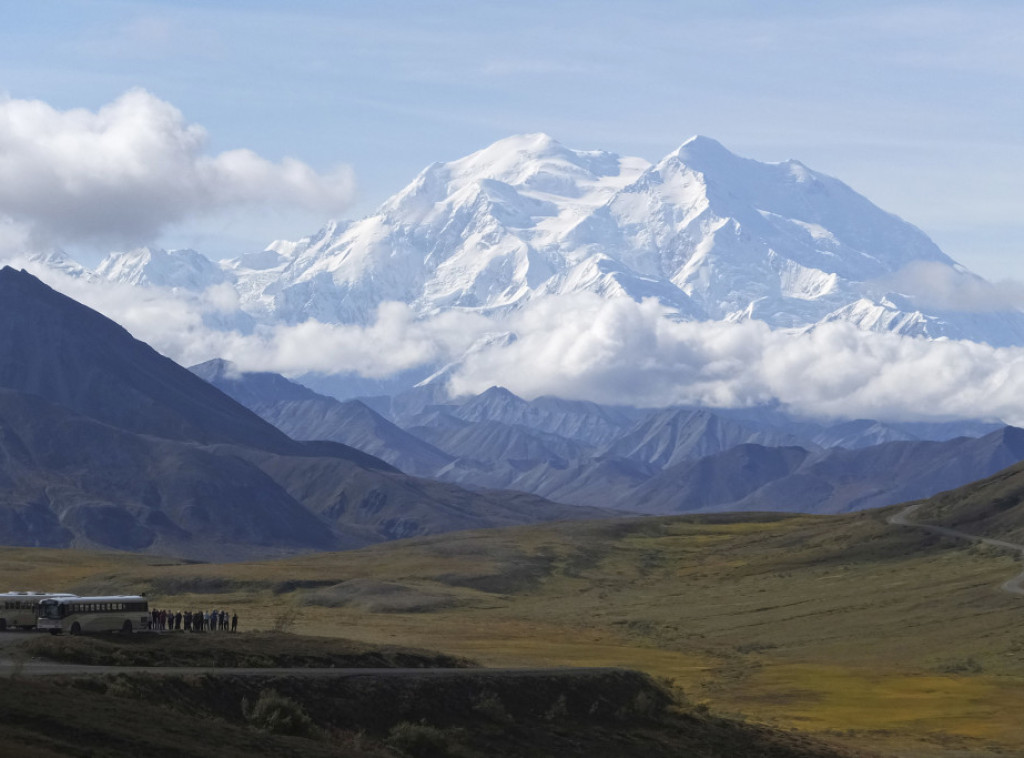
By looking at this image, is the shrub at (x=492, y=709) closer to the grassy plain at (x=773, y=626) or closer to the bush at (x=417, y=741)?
the bush at (x=417, y=741)

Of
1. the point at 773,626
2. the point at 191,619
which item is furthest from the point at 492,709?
the point at 773,626

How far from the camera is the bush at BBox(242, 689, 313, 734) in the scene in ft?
194

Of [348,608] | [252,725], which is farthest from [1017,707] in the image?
[348,608]

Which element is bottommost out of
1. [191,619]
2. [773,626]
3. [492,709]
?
[773,626]

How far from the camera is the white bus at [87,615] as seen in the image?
76312 millimetres

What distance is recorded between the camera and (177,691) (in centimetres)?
6062

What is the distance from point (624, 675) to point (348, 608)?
9279 centimetres

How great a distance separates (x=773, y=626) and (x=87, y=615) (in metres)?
83.9

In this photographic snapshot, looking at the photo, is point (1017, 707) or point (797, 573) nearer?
point (1017, 707)

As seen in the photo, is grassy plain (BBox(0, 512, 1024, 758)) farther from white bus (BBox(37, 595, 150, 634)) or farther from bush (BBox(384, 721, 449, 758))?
bush (BBox(384, 721, 449, 758))

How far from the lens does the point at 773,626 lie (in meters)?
Result: 146

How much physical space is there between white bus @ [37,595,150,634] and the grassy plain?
27.4m

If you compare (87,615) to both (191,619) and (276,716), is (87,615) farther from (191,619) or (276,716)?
(276,716)

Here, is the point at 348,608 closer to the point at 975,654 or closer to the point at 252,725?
the point at 975,654
